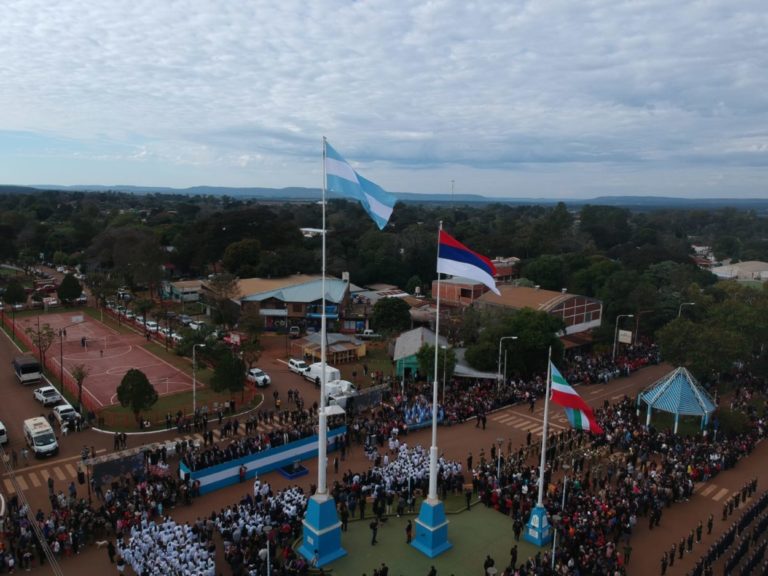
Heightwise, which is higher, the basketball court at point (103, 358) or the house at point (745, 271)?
the house at point (745, 271)

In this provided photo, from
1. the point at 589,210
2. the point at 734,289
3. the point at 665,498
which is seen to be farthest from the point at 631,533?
the point at 589,210

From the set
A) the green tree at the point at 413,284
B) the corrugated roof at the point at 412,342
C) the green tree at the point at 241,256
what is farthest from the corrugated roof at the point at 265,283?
the corrugated roof at the point at 412,342

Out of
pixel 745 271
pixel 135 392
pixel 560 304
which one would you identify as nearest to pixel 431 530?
pixel 135 392

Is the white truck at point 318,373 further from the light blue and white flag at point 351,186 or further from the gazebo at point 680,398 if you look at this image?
the light blue and white flag at point 351,186

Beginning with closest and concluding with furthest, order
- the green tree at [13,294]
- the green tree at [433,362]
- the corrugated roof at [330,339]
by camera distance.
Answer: the green tree at [433,362], the corrugated roof at [330,339], the green tree at [13,294]

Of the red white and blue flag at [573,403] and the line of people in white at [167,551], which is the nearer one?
the line of people in white at [167,551]

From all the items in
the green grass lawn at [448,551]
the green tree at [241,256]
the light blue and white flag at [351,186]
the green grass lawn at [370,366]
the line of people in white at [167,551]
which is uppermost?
the light blue and white flag at [351,186]

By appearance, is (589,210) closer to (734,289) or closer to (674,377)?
(734,289)

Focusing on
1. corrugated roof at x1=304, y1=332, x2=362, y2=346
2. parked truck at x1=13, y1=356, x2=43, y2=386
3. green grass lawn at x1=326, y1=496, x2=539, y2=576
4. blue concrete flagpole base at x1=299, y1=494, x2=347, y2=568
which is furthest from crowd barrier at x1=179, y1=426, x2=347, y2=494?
parked truck at x1=13, y1=356, x2=43, y2=386
